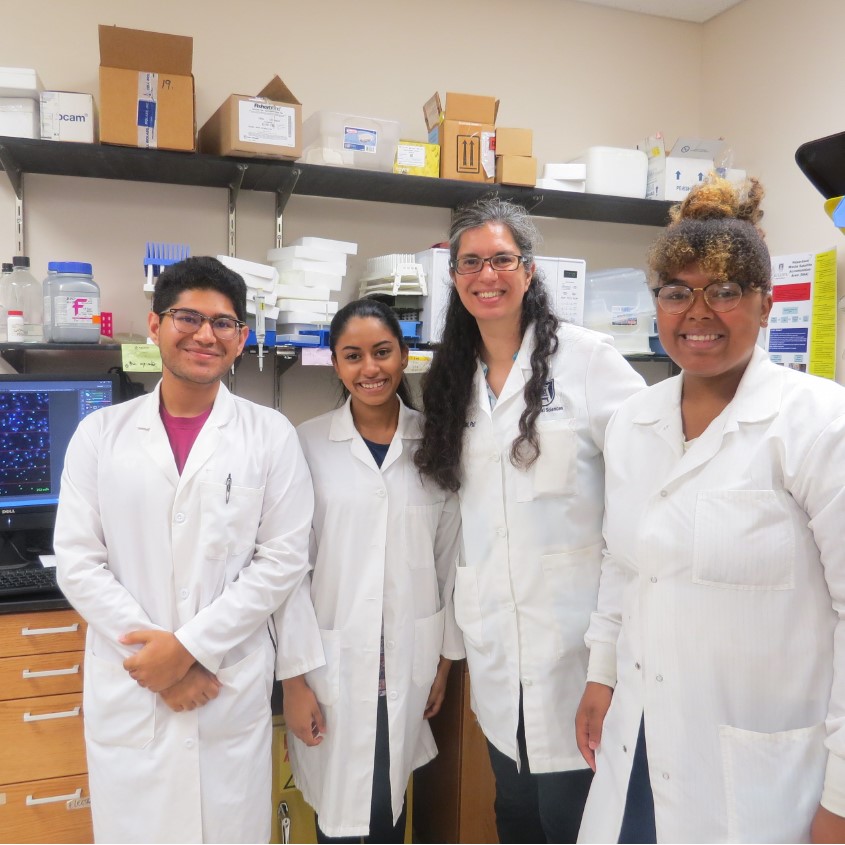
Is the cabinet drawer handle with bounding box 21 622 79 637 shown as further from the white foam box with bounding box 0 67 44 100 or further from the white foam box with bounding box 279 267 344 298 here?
the white foam box with bounding box 0 67 44 100

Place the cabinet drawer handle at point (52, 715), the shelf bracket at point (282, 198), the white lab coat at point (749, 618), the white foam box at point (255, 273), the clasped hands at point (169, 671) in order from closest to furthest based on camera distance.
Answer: the white lab coat at point (749, 618), the clasped hands at point (169, 671), the cabinet drawer handle at point (52, 715), the white foam box at point (255, 273), the shelf bracket at point (282, 198)

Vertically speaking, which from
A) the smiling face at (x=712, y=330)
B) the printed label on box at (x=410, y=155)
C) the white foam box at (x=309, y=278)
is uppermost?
the printed label on box at (x=410, y=155)

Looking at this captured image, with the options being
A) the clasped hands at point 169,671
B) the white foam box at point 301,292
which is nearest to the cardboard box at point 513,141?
the white foam box at point 301,292

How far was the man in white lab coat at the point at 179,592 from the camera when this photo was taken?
4.28 ft

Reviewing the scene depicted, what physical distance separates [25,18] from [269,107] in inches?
35.8

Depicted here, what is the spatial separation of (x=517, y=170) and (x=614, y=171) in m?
0.45

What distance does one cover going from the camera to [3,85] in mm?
1892

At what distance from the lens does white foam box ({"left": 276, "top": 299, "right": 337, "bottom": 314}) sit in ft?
6.97

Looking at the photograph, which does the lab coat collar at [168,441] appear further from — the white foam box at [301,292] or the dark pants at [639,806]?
the dark pants at [639,806]

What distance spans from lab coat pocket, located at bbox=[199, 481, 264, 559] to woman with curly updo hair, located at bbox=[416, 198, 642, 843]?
15.5 inches

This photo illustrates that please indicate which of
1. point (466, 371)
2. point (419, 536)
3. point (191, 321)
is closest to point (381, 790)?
point (419, 536)

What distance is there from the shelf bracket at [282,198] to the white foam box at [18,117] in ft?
2.44

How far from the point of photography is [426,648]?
1570 millimetres

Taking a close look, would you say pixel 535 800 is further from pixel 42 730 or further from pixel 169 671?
pixel 42 730
